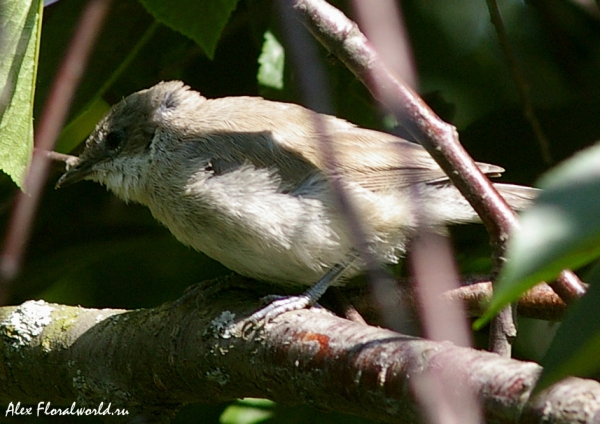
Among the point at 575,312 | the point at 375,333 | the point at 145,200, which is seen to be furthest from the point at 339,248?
the point at 575,312

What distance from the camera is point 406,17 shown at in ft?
13.1

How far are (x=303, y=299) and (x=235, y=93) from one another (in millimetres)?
1538

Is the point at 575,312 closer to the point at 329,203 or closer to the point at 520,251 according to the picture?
the point at 520,251

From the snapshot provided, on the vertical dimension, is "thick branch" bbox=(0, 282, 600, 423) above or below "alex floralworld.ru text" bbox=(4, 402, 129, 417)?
above

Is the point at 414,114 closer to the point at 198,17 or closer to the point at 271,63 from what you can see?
the point at 198,17

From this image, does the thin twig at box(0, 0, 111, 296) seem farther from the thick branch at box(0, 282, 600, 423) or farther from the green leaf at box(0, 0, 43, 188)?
the green leaf at box(0, 0, 43, 188)

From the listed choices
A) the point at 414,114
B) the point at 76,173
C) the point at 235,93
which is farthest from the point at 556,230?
the point at 235,93

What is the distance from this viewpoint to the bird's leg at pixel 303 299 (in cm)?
275

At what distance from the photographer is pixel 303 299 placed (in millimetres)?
3186

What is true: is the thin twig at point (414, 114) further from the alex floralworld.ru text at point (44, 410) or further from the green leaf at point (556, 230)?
the alex floralworld.ru text at point (44, 410)

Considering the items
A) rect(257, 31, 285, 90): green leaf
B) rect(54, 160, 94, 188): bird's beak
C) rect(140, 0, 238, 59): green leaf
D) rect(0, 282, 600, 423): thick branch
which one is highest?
rect(140, 0, 238, 59): green leaf

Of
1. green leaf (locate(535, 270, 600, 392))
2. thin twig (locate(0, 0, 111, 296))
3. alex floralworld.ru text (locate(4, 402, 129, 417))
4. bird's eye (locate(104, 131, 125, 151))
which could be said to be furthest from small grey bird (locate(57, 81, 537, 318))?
green leaf (locate(535, 270, 600, 392))

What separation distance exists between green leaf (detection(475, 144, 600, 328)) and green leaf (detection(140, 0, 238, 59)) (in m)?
2.21

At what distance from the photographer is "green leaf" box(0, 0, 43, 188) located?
2301mm
